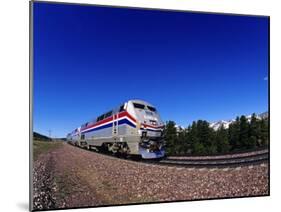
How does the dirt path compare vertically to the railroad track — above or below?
below

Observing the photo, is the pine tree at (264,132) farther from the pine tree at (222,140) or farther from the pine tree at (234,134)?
the pine tree at (222,140)

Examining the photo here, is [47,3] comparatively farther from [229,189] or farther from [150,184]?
[229,189]

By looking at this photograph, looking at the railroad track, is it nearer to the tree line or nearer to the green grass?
the tree line

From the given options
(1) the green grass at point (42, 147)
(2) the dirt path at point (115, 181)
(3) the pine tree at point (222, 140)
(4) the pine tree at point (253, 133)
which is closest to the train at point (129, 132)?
(2) the dirt path at point (115, 181)

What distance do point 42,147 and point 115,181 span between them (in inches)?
41.1

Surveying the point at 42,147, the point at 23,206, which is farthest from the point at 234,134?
the point at 23,206

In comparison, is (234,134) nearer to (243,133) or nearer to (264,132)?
(243,133)

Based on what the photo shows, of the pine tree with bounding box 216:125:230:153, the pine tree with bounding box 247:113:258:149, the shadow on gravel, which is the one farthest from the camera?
the pine tree with bounding box 247:113:258:149

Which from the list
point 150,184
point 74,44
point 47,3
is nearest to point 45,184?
point 150,184

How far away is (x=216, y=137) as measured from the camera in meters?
6.64

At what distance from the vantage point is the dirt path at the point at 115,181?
5848mm

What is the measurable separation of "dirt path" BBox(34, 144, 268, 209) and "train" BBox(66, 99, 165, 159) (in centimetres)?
15

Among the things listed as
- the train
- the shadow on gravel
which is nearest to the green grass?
the train

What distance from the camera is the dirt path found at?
585 centimetres
